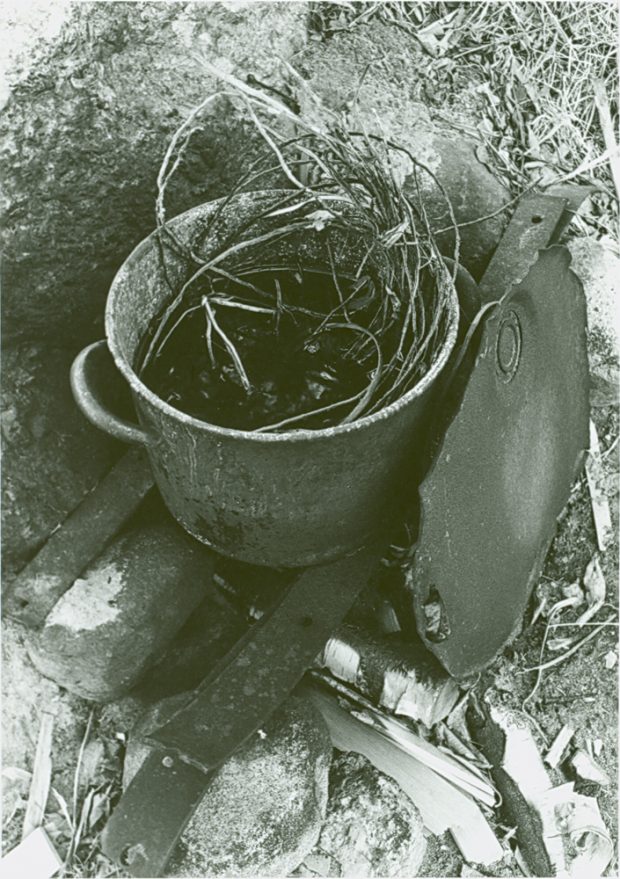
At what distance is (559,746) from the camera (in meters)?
1.67

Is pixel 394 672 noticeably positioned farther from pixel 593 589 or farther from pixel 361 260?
pixel 361 260

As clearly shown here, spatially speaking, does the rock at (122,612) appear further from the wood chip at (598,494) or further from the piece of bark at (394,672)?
the wood chip at (598,494)

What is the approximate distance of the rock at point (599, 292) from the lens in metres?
1.85

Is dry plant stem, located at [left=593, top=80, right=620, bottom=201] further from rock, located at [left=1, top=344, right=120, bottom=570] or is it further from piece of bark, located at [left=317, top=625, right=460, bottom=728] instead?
rock, located at [left=1, top=344, right=120, bottom=570]

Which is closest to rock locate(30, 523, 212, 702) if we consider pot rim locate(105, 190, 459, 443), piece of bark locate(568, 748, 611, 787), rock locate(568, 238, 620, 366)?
pot rim locate(105, 190, 459, 443)

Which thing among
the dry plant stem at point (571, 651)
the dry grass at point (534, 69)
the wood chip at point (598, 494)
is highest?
the dry grass at point (534, 69)

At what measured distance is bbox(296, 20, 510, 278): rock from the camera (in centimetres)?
172

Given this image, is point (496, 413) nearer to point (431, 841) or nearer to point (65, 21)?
point (431, 841)

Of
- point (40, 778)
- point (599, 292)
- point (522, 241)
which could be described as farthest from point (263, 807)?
point (599, 292)

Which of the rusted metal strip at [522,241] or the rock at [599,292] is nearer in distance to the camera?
the rusted metal strip at [522,241]

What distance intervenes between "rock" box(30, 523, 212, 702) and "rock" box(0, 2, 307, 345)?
16.1 inches

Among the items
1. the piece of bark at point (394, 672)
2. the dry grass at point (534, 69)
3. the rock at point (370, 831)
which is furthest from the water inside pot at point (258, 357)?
the dry grass at point (534, 69)

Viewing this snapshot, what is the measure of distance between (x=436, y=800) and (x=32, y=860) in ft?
2.34

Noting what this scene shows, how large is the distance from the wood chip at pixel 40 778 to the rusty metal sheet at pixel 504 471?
71 cm
